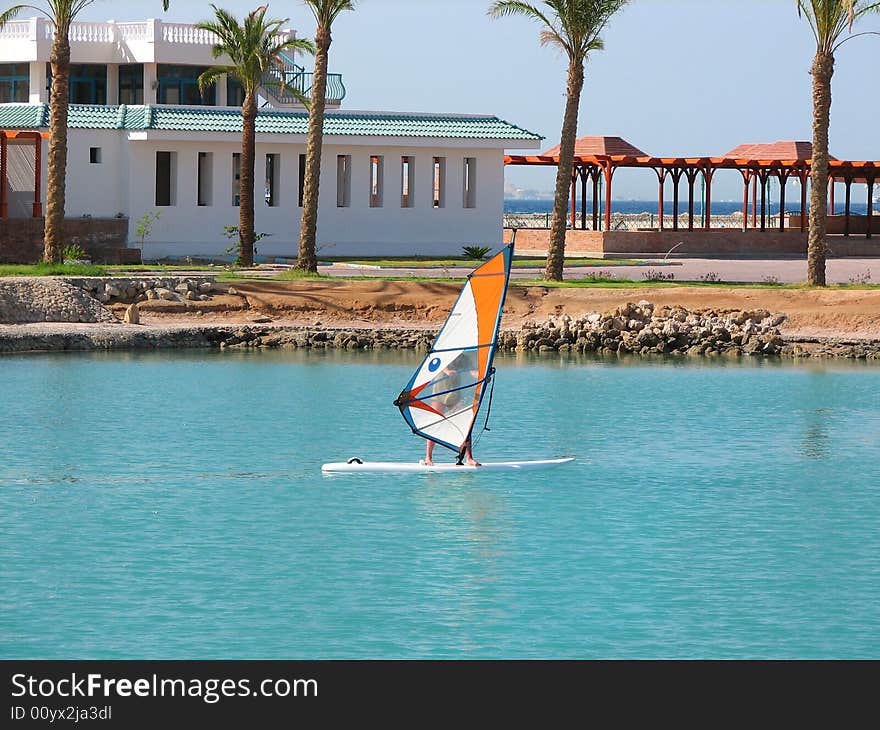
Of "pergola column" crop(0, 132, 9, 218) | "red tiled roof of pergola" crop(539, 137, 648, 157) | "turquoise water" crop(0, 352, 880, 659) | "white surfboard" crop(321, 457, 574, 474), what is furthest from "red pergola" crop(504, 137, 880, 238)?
"white surfboard" crop(321, 457, 574, 474)

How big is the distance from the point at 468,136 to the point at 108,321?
21324 mm

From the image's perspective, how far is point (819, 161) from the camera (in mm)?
42562

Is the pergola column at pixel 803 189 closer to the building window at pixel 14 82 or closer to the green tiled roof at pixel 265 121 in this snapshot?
the green tiled roof at pixel 265 121

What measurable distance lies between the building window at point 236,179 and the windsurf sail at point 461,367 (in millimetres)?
34322

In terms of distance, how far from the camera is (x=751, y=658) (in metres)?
14.0

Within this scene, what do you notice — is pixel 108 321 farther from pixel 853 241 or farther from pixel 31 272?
pixel 853 241

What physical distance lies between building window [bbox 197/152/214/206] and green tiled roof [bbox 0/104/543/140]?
1.31 meters

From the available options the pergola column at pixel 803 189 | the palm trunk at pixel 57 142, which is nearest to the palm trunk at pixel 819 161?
the palm trunk at pixel 57 142

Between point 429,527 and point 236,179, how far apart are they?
129 feet

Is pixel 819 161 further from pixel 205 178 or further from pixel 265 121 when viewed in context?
pixel 205 178

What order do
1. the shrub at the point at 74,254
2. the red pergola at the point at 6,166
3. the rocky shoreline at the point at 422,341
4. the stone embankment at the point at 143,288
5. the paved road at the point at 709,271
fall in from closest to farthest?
the rocky shoreline at the point at 422,341 → the stone embankment at the point at 143,288 → the shrub at the point at 74,254 → the paved road at the point at 709,271 → the red pergola at the point at 6,166

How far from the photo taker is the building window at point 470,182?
59.3 m

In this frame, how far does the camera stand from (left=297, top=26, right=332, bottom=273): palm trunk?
45.3 metres
